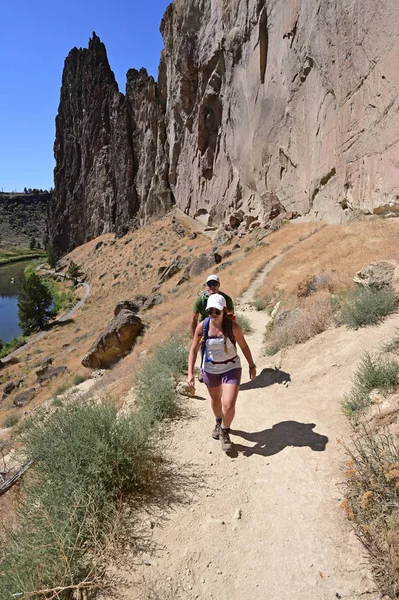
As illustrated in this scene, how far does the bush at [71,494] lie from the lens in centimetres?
260

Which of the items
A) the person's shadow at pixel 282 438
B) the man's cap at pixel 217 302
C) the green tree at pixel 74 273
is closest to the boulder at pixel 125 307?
the person's shadow at pixel 282 438

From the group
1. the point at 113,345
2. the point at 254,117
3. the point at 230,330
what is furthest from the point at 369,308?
the point at 254,117

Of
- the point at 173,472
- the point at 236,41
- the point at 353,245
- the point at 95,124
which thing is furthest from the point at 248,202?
the point at 95,124

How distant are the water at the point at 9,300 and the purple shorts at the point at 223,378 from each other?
48.7m

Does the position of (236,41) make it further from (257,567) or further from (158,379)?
(257,567)

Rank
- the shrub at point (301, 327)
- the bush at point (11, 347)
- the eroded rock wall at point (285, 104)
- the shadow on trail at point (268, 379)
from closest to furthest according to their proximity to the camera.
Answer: the shadow on trail at point (268, 379) → the shrub at point (301, 327) → the eroded rock wall at point (285, 104) → the bush at point (11, 347)

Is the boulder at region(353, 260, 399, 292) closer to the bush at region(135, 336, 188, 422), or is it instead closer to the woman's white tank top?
the bush at region(135, 336, 188, 422)

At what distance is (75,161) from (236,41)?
194 ft

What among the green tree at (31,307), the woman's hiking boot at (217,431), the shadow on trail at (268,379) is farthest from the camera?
the green tree at (31,307)

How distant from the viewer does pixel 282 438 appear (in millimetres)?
4344

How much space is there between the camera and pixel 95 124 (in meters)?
72.7

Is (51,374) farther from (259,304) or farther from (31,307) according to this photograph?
(31,307)

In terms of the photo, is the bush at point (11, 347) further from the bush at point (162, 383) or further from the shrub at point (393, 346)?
the shrub at point (393, 346)

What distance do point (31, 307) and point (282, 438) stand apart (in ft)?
141
